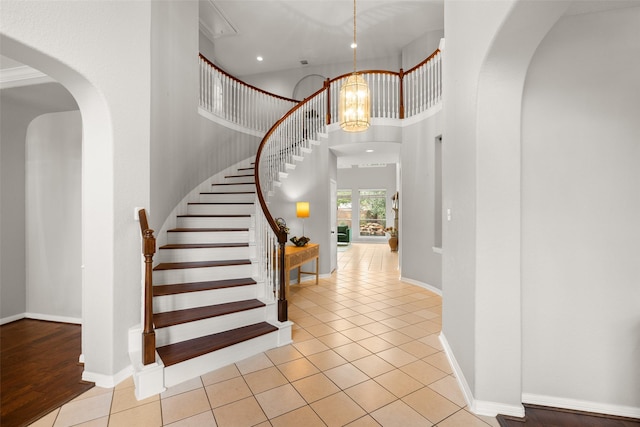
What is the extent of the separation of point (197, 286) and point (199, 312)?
0.32 metres

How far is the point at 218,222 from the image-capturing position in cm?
414

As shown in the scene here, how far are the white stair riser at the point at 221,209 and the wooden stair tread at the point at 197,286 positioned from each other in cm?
144

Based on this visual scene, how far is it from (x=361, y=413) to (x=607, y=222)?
2179 mm

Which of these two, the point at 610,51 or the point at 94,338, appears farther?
the point at 94,338

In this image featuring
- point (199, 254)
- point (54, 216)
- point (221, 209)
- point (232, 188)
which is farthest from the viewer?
point (232, 188)

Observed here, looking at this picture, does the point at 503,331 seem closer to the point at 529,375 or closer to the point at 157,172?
the point at 529,375

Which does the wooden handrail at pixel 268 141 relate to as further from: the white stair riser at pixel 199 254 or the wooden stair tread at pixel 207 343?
the white stair riser at pixel 199 254

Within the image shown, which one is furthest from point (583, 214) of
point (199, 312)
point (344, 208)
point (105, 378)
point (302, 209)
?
point (344, 208)

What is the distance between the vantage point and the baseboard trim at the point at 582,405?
1.91m

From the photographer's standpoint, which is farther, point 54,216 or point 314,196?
point 314,196

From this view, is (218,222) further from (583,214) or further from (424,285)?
(583,214)

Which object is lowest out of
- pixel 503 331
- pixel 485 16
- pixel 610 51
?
pixel 503 331

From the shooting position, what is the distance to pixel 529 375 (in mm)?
2053

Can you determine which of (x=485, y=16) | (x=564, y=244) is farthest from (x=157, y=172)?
(x=564, y=244)
